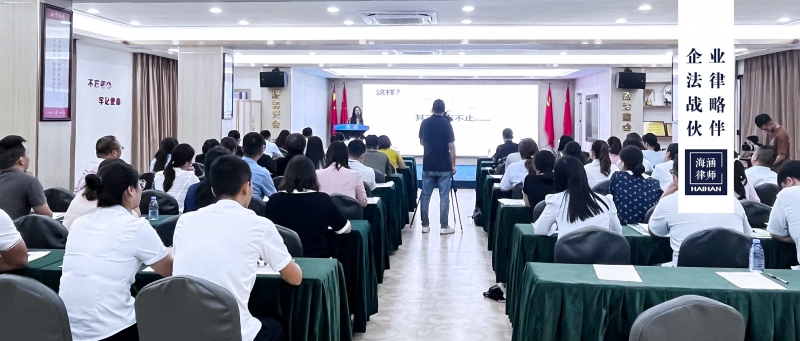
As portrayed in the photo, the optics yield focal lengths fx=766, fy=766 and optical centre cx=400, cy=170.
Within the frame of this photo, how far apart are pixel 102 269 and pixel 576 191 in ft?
8.03

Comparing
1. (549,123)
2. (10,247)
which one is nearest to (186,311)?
(10,247)

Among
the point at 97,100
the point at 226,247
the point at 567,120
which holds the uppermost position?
the point at 567,120

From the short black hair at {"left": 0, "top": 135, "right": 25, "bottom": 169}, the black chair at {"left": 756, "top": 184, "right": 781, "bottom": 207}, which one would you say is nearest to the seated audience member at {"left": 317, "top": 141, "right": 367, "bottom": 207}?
the short black hair at {"left": 0, "top": 135, "right": 25, "bottom": 169}

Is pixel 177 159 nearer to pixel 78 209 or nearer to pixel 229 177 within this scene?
pixel 78 209

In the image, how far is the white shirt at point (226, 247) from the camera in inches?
111

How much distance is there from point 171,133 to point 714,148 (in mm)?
11929

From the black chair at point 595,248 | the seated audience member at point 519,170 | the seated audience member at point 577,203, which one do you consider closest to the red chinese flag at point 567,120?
the seated audience member at point 519,170

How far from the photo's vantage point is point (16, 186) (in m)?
4.66

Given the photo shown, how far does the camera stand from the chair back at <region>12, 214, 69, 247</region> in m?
4.12

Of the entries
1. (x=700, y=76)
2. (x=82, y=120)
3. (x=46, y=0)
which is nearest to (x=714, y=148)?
(x=700, y=76)

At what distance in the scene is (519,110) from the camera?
18578mm

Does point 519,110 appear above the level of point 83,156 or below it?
above

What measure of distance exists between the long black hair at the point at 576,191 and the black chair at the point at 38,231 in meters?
2.75

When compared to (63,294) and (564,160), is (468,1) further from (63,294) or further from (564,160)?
(63,294)
